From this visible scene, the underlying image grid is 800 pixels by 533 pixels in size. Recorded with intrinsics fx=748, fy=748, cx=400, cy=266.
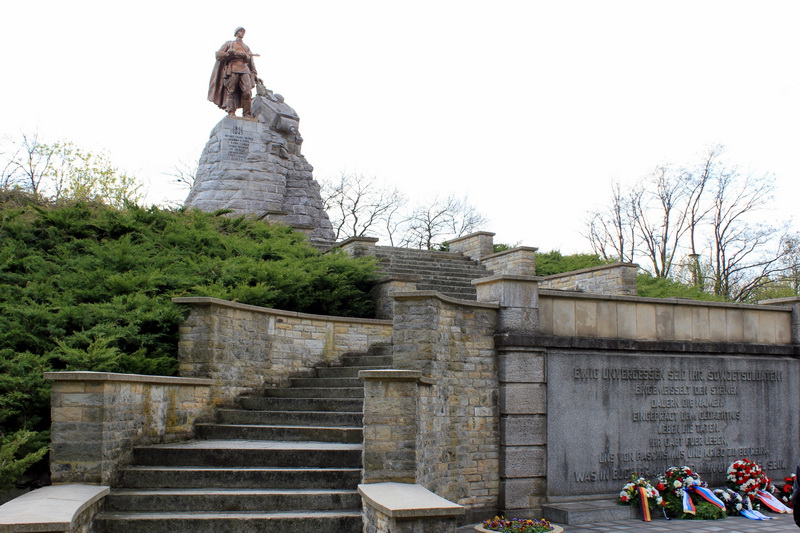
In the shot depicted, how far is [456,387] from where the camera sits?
9344 mm

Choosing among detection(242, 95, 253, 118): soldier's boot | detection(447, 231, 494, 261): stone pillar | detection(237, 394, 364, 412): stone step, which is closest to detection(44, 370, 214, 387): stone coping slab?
detection(237, 394, 364, 412): stone step

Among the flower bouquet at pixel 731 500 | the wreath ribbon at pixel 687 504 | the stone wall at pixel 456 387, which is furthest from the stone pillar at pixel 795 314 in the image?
the stone wall at pixel 456 387

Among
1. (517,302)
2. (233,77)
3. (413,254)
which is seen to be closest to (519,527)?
(517,302)

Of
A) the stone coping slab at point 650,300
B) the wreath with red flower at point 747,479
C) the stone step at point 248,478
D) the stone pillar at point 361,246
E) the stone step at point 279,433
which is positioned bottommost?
the wreath with red flower at point 747,479

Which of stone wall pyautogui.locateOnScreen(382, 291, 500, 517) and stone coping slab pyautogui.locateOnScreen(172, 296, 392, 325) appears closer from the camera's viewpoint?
stone wall pyautogui.locateOnScreen(382, 291, 500, 517)

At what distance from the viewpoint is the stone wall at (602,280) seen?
16.4 metres

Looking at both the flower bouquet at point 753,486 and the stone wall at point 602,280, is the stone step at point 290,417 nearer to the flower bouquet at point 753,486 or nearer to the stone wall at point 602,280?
the flower bouquet at point 753,486

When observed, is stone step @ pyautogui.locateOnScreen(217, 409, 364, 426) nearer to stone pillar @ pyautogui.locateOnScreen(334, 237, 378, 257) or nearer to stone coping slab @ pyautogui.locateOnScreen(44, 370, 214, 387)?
stone coping slab @ pyautogui.locateOnScreen(44, 370, 214, 387)

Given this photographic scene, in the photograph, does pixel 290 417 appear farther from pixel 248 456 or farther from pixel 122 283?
pixel 122 283

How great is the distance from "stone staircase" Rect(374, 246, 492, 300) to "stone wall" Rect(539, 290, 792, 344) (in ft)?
16.6

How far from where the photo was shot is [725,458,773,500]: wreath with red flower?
10.3 metres

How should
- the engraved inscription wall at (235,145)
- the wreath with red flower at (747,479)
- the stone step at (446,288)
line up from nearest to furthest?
the wreath with red flower at (747,479) → the stone step at (446,288) → the engraved inscription wall at (235,145)

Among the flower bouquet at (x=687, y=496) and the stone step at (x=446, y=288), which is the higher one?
the stone step at (x=446, y=288)

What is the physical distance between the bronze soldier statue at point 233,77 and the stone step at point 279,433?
16111mm
